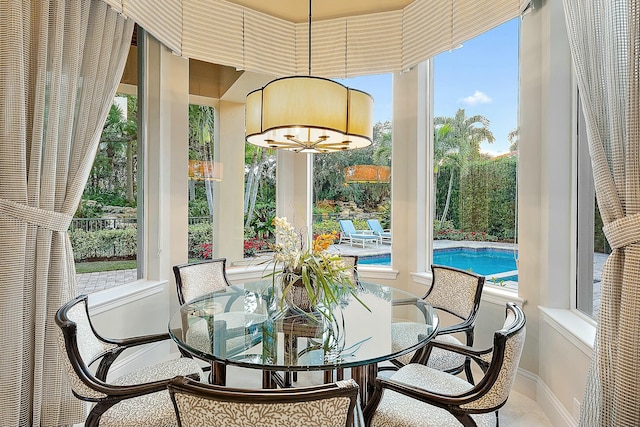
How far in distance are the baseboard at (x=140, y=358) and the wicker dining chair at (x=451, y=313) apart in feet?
6.79

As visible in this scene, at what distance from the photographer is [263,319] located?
6.31 ft

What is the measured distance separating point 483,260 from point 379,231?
1.13 metres

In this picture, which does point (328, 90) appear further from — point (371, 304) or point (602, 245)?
point (602, 245)

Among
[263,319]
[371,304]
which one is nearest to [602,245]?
[371,304]

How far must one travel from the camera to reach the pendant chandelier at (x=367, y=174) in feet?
12.4

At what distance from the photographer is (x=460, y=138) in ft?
10.7

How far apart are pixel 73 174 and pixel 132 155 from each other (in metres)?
0.79

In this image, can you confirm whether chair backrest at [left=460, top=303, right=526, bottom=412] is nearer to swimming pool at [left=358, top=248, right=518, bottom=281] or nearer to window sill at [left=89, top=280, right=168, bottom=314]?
swimming pool at [left=358, top=248, right=518, bottom=281]

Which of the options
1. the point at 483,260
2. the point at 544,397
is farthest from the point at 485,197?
the point at 544,397

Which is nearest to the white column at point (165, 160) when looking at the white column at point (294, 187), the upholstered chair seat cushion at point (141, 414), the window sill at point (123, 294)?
the window sill at point (123, 294)

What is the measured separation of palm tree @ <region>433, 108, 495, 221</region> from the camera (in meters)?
3.08

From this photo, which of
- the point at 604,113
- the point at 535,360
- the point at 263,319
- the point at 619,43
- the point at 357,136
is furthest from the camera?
the point at 535,360

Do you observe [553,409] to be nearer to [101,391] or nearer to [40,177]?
[101,391]

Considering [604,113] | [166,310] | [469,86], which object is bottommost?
[166,310]
